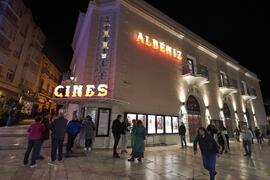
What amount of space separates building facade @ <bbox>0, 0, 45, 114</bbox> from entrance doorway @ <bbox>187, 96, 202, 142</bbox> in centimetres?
2347

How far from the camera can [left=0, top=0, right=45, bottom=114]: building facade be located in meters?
20.2

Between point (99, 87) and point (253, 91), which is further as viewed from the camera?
point (253, 91)

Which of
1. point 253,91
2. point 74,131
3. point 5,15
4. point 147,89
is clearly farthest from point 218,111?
point 5,15

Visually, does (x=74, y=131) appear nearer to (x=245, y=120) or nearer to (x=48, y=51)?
(x=245, y=120)

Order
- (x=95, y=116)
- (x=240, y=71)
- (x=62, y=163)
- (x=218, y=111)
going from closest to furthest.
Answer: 1. (x=62, y=163)
2. (x=95, y=116)
3. (x=218, y=111)
4. (x=240, y=71)

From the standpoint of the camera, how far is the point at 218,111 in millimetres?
17719

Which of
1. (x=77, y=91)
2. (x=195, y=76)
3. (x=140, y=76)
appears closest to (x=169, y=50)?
(x=195, y=76)

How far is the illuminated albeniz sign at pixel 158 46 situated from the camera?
41.1 ft

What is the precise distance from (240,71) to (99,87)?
2488 cm

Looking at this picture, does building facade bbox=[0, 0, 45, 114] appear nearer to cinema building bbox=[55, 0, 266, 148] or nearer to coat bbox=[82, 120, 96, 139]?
cinema building bbox=[55, 0, 266, 148]

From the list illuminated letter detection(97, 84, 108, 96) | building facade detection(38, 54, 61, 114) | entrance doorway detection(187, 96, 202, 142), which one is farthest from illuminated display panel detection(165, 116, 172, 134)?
building facade detection(38, 54, 61, 114)

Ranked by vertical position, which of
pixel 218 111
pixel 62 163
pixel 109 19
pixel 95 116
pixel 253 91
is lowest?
pixel 62 163

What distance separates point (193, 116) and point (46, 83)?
31872 millimetres

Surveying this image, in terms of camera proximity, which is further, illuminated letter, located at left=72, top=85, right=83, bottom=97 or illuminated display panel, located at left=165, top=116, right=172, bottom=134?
illuminated display panel, located at left=165, top=116, right=172, bottom=134
